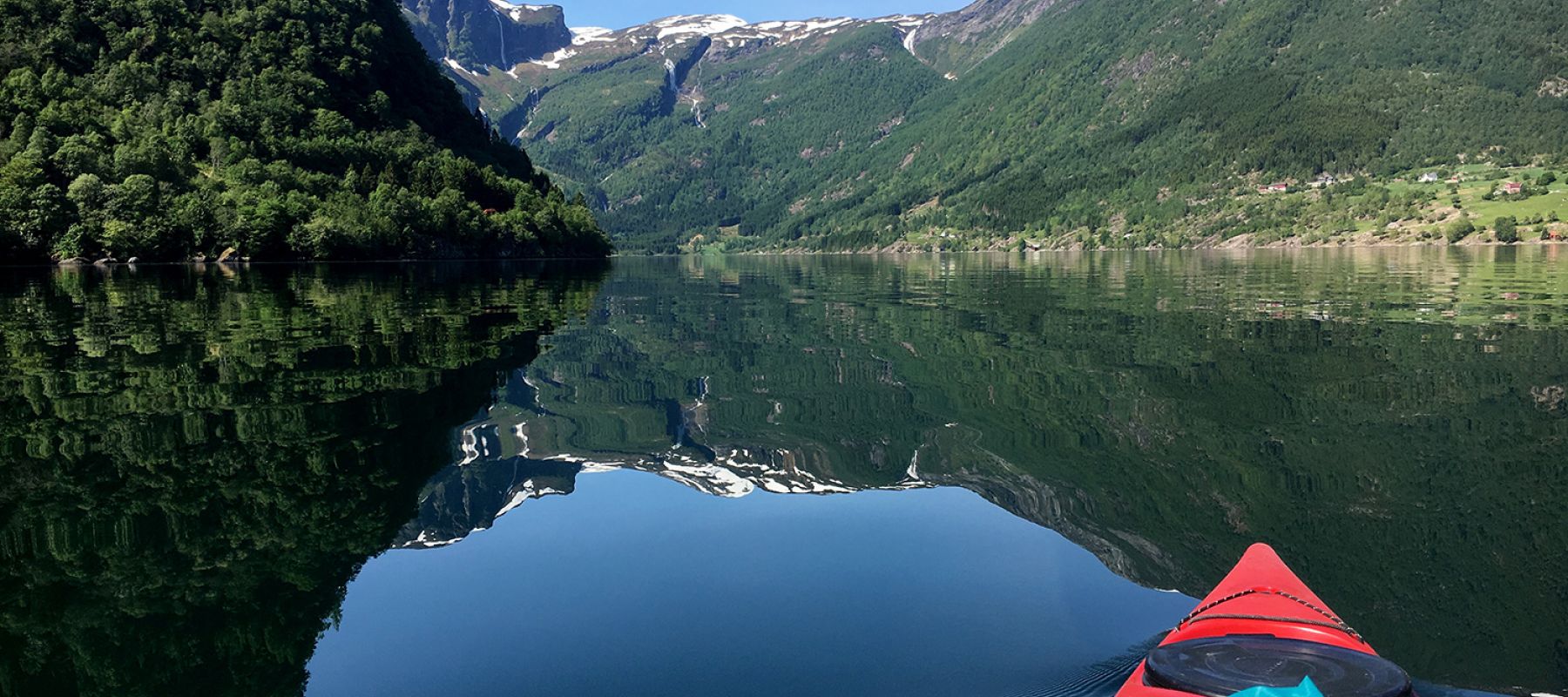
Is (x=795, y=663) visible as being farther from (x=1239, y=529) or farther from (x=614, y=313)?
(x=614, y=313)

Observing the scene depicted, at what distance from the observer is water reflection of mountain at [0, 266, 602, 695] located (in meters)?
8.96

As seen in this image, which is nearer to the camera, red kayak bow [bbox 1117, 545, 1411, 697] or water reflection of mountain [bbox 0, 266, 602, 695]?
red kayak bow [bbox 1117, 545, 1411, 697]

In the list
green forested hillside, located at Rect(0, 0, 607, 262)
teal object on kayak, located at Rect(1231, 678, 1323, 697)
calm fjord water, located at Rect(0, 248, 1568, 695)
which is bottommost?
calm fjord water, located at Rect(0, 248, 1568, 695)

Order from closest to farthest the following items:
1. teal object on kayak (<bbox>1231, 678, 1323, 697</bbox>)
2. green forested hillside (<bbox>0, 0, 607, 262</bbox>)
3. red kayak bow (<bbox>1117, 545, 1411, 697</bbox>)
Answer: teal object on kayak (<bbox>1231, 678, 1323, 697</bbox>)
red kayak bow (<bbox>1117, 545, 1411, 697</bbox>)
green forested hillside (<bbox>0, 0, 607, 262</bbox>)

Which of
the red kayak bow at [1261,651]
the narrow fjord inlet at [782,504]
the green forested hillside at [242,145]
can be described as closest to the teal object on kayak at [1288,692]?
the narrow fjord inlet at [782,504]

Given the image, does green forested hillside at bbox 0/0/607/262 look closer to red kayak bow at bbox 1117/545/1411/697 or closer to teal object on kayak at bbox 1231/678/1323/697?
red kayak bow at bbox 1117/545/1411/697

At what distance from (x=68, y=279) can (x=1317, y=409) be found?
7315 centimetres

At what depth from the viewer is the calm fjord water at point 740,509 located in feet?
29.6

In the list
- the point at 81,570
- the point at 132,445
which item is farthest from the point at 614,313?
the point at 81,570

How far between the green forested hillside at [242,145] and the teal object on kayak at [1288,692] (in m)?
98.0

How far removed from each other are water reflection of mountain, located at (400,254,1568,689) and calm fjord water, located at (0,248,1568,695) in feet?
0.29

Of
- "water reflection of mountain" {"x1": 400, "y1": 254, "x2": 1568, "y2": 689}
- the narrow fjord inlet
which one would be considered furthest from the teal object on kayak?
"water reflection of mountain" {"x1": 400, "y1": 254, "x2": 1568, "y2": 689}

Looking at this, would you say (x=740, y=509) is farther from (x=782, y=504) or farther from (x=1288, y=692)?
(x=1288, y=692)

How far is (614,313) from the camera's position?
49844 millimetres
